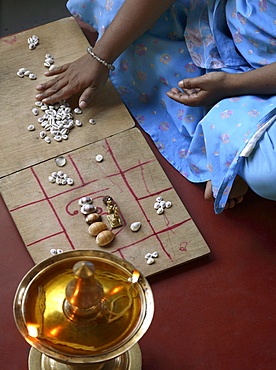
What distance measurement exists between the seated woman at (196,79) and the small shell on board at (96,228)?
0.30 m

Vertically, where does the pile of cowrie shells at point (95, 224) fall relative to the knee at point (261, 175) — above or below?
below

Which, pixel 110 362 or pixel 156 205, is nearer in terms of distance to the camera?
pixel 110 362

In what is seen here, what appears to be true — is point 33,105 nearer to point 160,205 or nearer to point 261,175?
point 160,205

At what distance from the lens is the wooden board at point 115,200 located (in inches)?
51.3

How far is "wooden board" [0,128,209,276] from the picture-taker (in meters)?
1.30

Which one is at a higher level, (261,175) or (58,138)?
(261,175)

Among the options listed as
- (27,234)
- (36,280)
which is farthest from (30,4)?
(36,280)

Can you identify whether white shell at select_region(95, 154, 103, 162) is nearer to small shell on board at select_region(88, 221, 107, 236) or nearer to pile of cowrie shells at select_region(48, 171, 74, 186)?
pile of cowrie shells at select_region(48, 171, 74, 186)

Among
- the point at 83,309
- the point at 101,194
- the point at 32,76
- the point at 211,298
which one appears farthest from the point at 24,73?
the point at 83,309

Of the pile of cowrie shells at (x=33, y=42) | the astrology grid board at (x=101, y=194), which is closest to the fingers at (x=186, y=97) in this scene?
the astrology grid board at (x=101, y=194)

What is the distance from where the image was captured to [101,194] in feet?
4.54

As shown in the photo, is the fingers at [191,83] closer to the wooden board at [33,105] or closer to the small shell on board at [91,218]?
the wooden board at [33,105]

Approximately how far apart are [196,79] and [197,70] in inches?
7.6

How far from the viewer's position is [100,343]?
80cm
